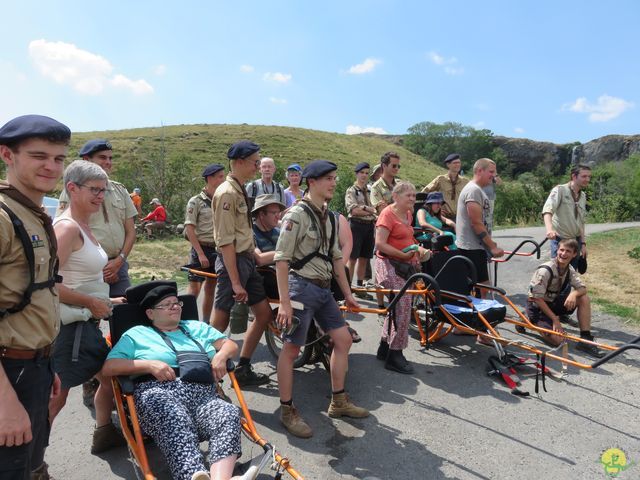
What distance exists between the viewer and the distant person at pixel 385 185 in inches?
264

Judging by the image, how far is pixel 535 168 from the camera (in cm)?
9412

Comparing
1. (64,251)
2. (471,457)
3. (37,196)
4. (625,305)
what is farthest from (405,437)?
(625,305)

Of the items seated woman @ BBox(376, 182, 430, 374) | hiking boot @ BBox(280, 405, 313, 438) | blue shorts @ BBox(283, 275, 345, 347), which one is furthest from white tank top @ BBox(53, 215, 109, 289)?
seated woman @ BBox(376, 182, 430, 374)

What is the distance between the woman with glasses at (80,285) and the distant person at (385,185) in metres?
4.47

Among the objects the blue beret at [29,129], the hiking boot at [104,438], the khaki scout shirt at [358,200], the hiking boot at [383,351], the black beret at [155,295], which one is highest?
the blue beret at [29,129]

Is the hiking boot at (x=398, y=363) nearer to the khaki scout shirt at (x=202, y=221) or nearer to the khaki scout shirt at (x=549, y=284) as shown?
the khaki scout shirt at (x=549, y=284)

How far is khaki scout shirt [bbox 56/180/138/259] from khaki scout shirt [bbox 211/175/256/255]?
2.75 ft

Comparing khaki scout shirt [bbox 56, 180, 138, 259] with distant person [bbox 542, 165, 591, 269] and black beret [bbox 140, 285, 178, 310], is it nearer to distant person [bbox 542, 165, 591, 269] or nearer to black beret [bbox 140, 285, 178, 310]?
black beret [bbox 140, 285, 178, 310]

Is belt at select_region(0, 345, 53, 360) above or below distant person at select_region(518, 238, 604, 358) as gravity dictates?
above

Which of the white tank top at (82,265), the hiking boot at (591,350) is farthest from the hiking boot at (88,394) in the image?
the hiking boot at (591,350)

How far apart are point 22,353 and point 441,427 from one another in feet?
10.2

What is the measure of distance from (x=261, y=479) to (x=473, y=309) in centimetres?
266

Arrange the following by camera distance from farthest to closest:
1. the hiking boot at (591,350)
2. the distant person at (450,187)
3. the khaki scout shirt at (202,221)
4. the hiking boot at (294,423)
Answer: the distant person at (450,187) → the khaki scout shirt at (202,221) → the hiking boot at (591,350) → the hiking boot at (294,423)

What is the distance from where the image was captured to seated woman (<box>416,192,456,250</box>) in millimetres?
6625
